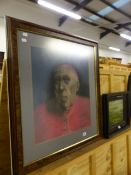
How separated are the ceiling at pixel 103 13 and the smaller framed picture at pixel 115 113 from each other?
5182mm

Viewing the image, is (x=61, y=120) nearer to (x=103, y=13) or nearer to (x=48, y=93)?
(x=48, y=93)

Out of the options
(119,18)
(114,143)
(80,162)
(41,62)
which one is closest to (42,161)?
(80,162)

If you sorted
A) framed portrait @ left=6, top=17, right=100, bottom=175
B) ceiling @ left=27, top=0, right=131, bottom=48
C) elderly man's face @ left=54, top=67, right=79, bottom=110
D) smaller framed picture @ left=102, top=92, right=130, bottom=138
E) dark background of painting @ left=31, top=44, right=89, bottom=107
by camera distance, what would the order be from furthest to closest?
ceiling @ left=27, top=0, right=131, bottom=48
smaller framed picture @ left=102, top=92, right=130, bottom=138
elderly man's face @ left=54, top=67, right=79, bottom=110
dark background of painting @ left=31, top=44, right=89, bottom=107
framed portrait @ left=6, top=17, right=100, bottom=175

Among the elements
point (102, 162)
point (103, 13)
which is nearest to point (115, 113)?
point (102, 162)

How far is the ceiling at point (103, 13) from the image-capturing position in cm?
706

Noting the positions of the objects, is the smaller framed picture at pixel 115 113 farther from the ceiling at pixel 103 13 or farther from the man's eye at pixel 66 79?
the ceiling at pixel 103 13

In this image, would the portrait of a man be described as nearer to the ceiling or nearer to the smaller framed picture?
the smaller framed picture

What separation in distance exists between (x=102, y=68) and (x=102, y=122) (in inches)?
20.2

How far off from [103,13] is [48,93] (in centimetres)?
775

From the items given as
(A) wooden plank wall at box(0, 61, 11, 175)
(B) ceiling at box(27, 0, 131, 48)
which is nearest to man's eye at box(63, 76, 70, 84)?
(A) wooden plank wall at box(0, 61, 11, 175)

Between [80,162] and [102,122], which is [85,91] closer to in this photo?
[102,122]

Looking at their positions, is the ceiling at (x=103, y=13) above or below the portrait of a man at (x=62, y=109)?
above

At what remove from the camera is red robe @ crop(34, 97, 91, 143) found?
1.21 m

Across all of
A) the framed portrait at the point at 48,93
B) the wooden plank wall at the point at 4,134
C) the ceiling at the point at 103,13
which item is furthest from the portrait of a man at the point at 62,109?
the ceiling at the point at 103,13
